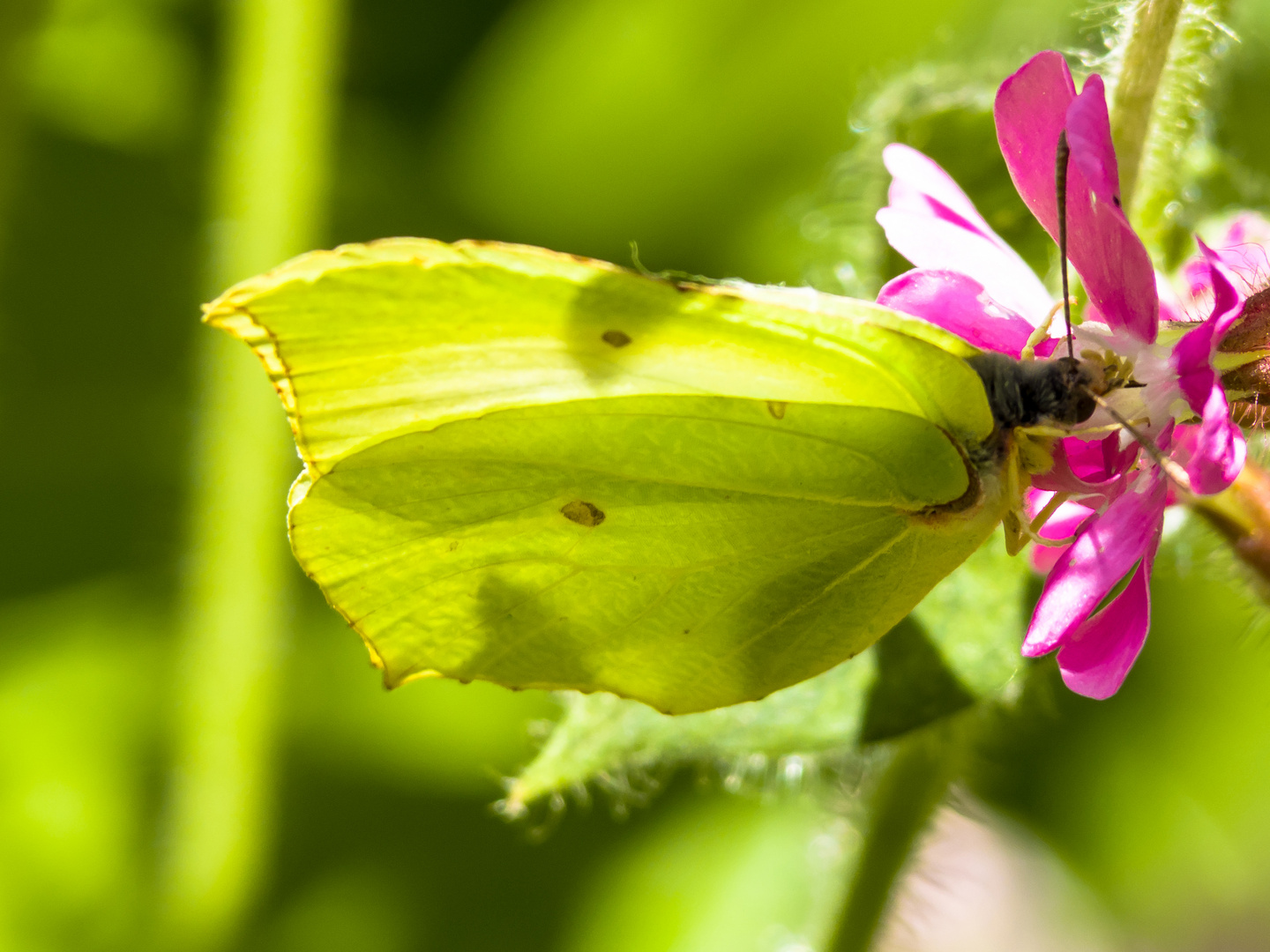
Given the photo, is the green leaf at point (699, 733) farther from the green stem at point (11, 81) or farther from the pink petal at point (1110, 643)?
the green stem at point (11, 81)

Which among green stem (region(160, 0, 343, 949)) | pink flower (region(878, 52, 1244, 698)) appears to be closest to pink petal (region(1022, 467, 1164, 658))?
pink flower (region(878, 52, 1244, 698))

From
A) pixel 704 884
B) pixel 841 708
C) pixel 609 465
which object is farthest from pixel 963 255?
pixel 704 884

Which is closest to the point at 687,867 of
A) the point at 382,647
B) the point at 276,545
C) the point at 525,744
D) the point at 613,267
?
the point at 525,744

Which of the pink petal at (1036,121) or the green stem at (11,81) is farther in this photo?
the green stem at (11,81)

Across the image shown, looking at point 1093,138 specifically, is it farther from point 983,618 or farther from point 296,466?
point 296,466

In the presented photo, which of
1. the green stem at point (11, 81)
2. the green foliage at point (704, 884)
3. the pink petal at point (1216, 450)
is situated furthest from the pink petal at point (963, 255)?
the green foliage at point (704, 884)

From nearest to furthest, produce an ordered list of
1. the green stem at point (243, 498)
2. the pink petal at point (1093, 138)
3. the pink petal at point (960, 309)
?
the pink petal at point (1093, 138), the pink petal at point (960, 309), the green stem at point (243, 498)
